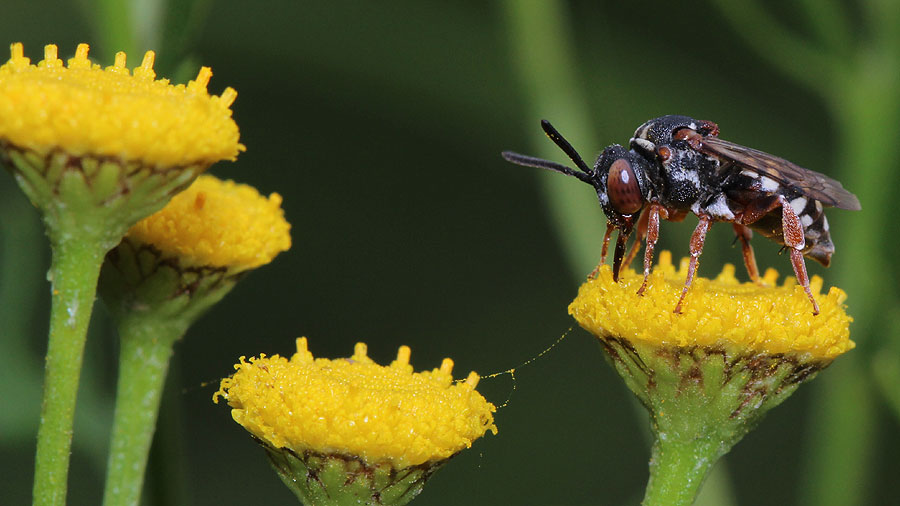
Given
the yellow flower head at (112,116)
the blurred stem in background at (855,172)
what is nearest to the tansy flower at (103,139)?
the yellow flower head at (112,116)

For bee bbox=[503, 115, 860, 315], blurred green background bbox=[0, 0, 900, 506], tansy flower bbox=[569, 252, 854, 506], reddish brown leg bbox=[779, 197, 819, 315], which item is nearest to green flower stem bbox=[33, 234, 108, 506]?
blurred green background bbox=[0, 0, 900, 506]

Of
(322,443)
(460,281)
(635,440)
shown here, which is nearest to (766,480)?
(635,440)

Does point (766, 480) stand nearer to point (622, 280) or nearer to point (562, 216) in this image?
point (562, 216)

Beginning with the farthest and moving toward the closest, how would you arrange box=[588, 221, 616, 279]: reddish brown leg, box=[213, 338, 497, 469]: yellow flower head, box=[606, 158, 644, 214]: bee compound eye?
box=[606, 158, 644, 214]: bee compound eye
box=[588, 221, 616, 279]: reddish brown leg
box=[213, 338, 497, 469]: yellow flower head

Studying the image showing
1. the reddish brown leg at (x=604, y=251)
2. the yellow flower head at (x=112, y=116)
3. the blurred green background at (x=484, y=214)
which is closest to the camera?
the yellow flower head at (x=112, y=116)

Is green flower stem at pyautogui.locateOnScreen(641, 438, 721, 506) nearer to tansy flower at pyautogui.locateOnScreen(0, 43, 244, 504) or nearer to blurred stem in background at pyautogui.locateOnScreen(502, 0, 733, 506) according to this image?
tansy flower at pyautogui.locateOnScreen(0, 43, 244, 504)

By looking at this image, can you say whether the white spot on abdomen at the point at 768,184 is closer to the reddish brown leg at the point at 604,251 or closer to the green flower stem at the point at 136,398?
the reddish brown leg at the point at 604,251
